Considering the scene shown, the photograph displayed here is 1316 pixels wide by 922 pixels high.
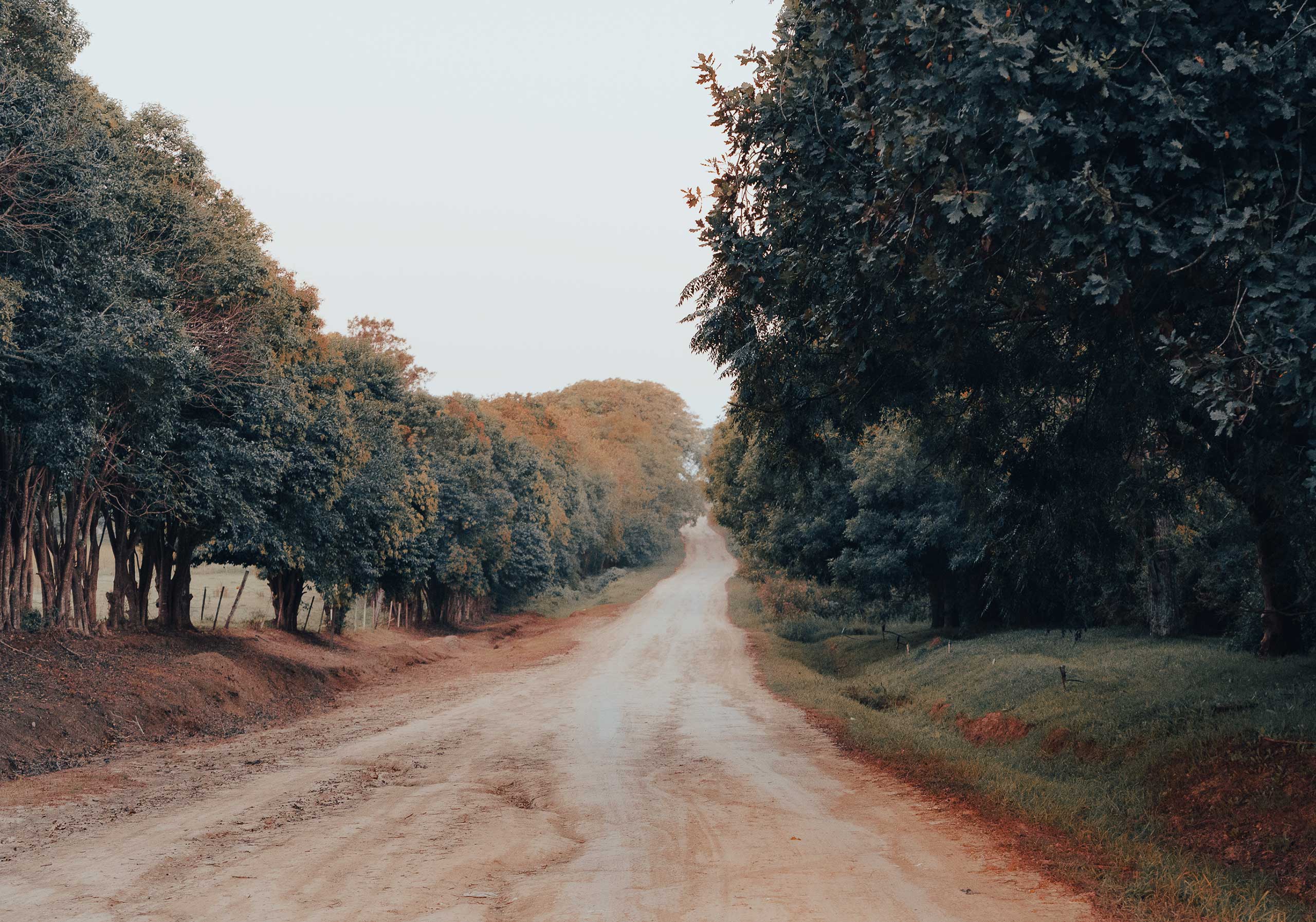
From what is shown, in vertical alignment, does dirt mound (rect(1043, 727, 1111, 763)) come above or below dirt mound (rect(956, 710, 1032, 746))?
above

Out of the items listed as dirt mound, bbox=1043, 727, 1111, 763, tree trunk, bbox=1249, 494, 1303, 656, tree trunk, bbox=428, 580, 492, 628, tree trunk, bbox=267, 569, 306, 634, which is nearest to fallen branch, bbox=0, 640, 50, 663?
tree trunk, bbox=267, 569, 306, 634

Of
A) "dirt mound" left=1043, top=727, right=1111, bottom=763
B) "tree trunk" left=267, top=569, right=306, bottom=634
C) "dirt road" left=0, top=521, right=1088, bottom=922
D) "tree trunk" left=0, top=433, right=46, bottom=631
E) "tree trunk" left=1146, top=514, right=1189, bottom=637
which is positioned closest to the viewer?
"dirt road" left=0, top=521, right=1088, bottom=922

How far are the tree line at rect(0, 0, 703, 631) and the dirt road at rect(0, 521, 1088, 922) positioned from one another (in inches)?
202

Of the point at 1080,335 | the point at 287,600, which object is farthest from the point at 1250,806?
the point at 287,600

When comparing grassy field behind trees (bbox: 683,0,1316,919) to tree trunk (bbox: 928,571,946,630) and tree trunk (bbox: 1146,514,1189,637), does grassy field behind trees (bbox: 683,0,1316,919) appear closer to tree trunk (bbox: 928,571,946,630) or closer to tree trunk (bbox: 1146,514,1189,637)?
tree trunk (bbox: 1146,514,1189,637)

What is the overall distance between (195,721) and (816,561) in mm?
19407

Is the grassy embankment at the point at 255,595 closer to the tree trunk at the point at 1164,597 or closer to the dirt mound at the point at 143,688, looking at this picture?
the dirt mound at the point at 143,688

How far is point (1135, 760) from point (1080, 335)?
15.4 feet

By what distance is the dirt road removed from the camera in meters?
6.53

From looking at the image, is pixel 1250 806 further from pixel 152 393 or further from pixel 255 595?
pixel 255 595

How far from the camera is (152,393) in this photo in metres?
15.4

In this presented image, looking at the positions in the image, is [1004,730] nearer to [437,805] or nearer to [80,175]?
[437,805]

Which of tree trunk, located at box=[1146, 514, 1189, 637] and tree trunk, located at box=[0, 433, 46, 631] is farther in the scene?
tree trunk, located at box=[1146, 514, 1189, 637]

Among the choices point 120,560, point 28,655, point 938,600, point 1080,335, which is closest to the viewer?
point 1080,335
